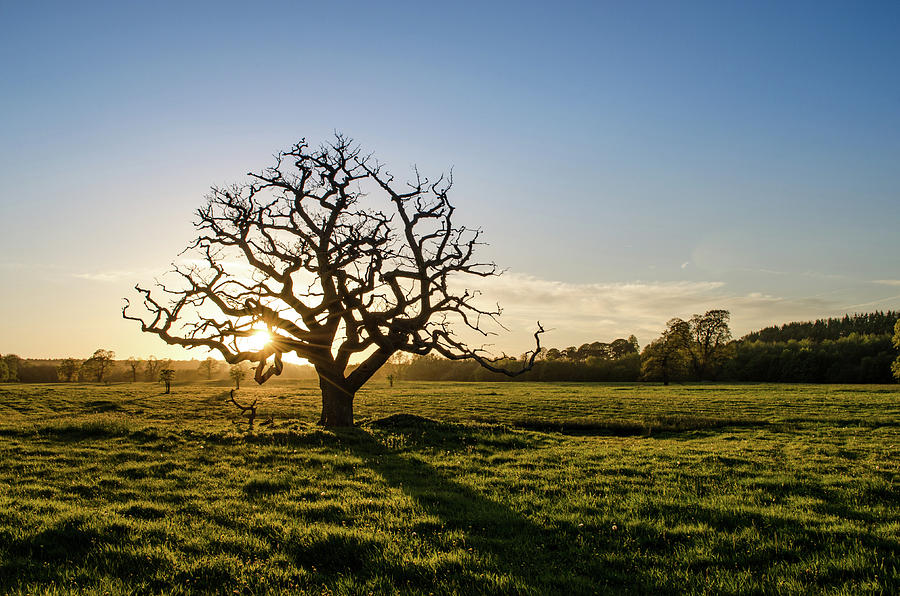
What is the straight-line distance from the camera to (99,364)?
284ft

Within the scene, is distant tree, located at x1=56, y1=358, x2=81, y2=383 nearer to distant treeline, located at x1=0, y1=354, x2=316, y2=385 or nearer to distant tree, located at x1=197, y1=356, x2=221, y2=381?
distant treeline, located at x1=0, y1=354, x2=316, y2=385

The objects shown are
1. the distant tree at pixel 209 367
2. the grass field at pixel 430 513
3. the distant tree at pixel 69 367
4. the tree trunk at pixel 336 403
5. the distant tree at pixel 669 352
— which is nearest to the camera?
the grass field at pixel 430 513

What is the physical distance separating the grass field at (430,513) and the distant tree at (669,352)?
2403 inches

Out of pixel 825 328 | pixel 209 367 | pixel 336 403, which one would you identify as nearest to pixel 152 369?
pixel 209 367

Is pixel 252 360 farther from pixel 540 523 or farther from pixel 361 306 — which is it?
pixel 540 523

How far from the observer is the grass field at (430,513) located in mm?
6293

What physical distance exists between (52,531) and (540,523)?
792 centimetres

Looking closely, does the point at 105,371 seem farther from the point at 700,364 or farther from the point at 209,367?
the point at 700,364

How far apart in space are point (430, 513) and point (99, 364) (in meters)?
99.7

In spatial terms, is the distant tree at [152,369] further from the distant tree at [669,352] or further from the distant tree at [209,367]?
the distant tree at [669,352]

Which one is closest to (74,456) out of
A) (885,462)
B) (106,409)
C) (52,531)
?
(52,531)

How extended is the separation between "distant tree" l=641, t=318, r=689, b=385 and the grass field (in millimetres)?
61027

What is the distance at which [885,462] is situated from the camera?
15.5 meters

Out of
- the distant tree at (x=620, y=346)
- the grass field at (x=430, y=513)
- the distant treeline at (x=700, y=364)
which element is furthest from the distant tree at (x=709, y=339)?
the grass field at (x=430, y=513)
